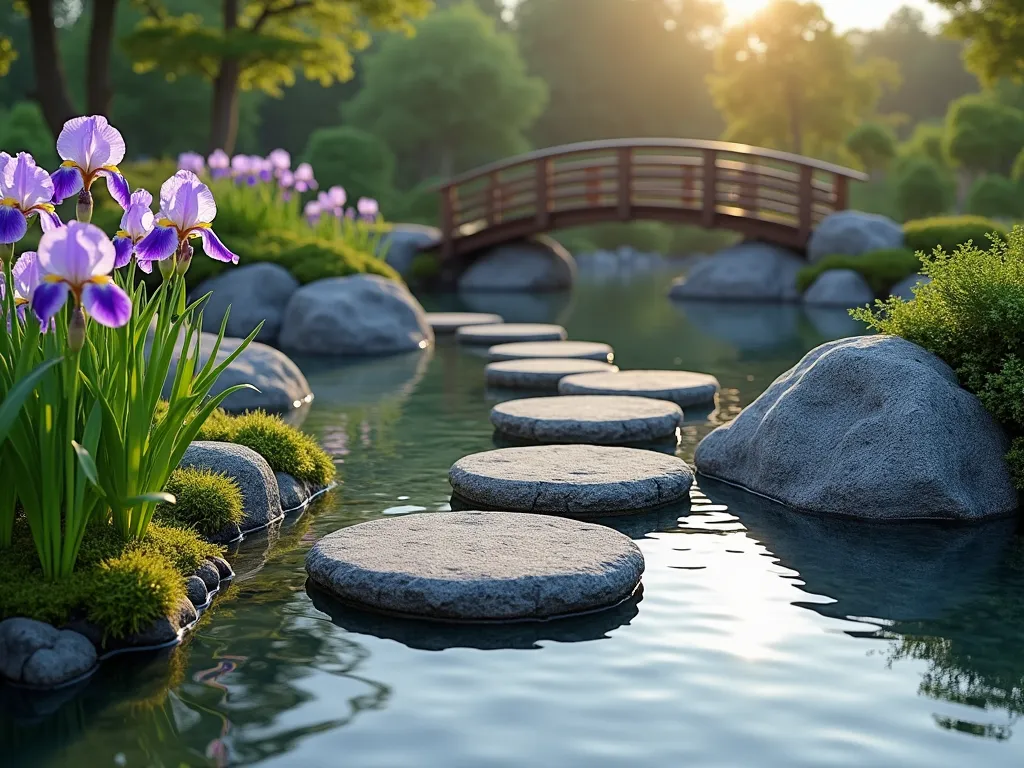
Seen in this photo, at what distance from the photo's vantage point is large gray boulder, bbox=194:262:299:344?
49.1 ft

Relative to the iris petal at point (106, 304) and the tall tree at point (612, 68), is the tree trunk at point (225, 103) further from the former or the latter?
the tall tree at point (612, 68)

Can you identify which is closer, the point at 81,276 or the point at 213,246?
the point at 81,276

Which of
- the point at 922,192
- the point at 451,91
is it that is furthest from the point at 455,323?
the point at 451,91

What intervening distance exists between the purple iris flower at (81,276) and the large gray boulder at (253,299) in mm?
10929

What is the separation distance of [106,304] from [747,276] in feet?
67.0

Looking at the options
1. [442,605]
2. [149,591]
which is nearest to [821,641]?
[442,605]

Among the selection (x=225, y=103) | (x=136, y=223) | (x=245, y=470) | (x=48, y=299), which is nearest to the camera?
(x=48, y=299)

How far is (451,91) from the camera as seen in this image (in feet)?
156

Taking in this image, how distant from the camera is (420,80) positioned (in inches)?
1863

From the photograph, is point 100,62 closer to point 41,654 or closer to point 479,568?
point 479,568

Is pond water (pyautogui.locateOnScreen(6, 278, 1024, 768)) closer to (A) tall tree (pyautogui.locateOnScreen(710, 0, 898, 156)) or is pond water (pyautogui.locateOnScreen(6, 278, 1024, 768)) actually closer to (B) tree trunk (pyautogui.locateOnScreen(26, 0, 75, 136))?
(B) tree trunk (pyautogui.locateOnScreen(26, 0, 75, 136))

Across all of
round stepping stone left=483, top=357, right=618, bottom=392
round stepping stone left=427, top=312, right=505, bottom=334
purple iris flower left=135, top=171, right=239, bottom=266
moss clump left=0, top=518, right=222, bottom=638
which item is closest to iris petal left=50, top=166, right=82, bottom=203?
purple iris flower left=135, top=171, right=239, bottom=266

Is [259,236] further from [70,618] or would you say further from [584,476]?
[70,618]

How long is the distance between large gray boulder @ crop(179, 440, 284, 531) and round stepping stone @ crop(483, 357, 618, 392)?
5.13 m
